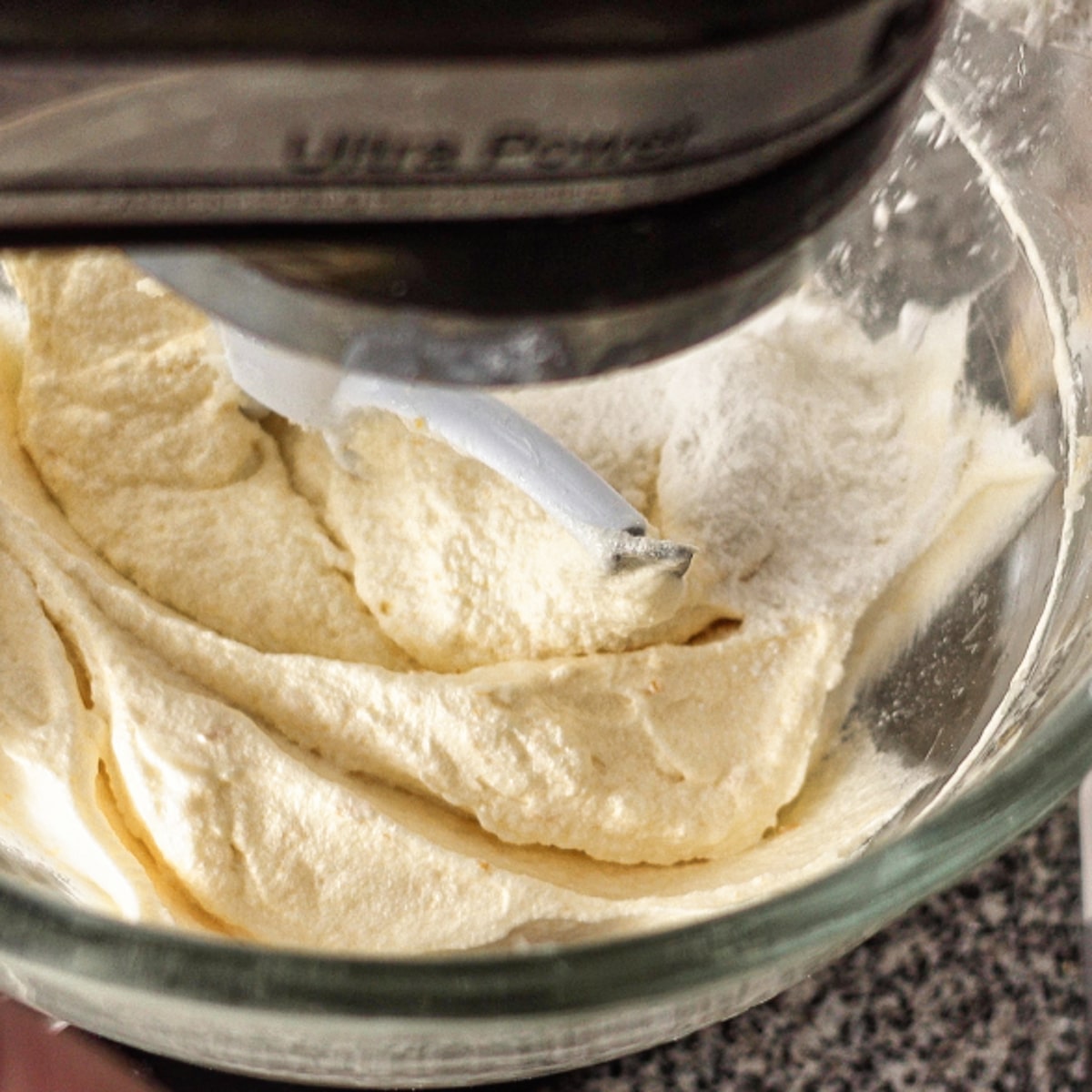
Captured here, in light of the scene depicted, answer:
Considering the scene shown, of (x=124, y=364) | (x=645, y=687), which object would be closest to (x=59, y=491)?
(x=124, y=364)

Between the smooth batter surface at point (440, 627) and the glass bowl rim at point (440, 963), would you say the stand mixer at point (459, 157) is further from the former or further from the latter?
the smooth batter surface at point (440, 627)

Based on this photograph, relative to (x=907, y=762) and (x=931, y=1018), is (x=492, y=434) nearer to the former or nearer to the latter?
(x=907, y=762)

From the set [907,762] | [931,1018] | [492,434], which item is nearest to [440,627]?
[492,434]

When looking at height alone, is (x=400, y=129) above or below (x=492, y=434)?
below

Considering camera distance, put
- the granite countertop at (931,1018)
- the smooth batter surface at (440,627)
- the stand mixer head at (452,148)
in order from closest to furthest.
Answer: the stand mixer head at (452,148)
the smooth batter surface at (440,627)
the granite countertop at (931,1018)

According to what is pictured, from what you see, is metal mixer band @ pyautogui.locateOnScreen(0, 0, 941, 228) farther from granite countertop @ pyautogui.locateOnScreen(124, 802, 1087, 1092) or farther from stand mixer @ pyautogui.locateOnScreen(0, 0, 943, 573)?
granite countertop @ pyautogui.locateOnScreen(124, 802, 1087, 1092)

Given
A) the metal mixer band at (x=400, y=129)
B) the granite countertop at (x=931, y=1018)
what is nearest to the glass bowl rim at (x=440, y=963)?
the metal mixer band at (x=400, y=129)

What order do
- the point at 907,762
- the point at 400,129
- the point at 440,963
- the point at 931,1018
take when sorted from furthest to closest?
the point at 931,1018 < the point at 907,762 < the point at 440,963 < the point at 400,129

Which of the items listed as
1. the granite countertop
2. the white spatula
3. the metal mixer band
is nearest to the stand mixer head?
the metal mixer band
